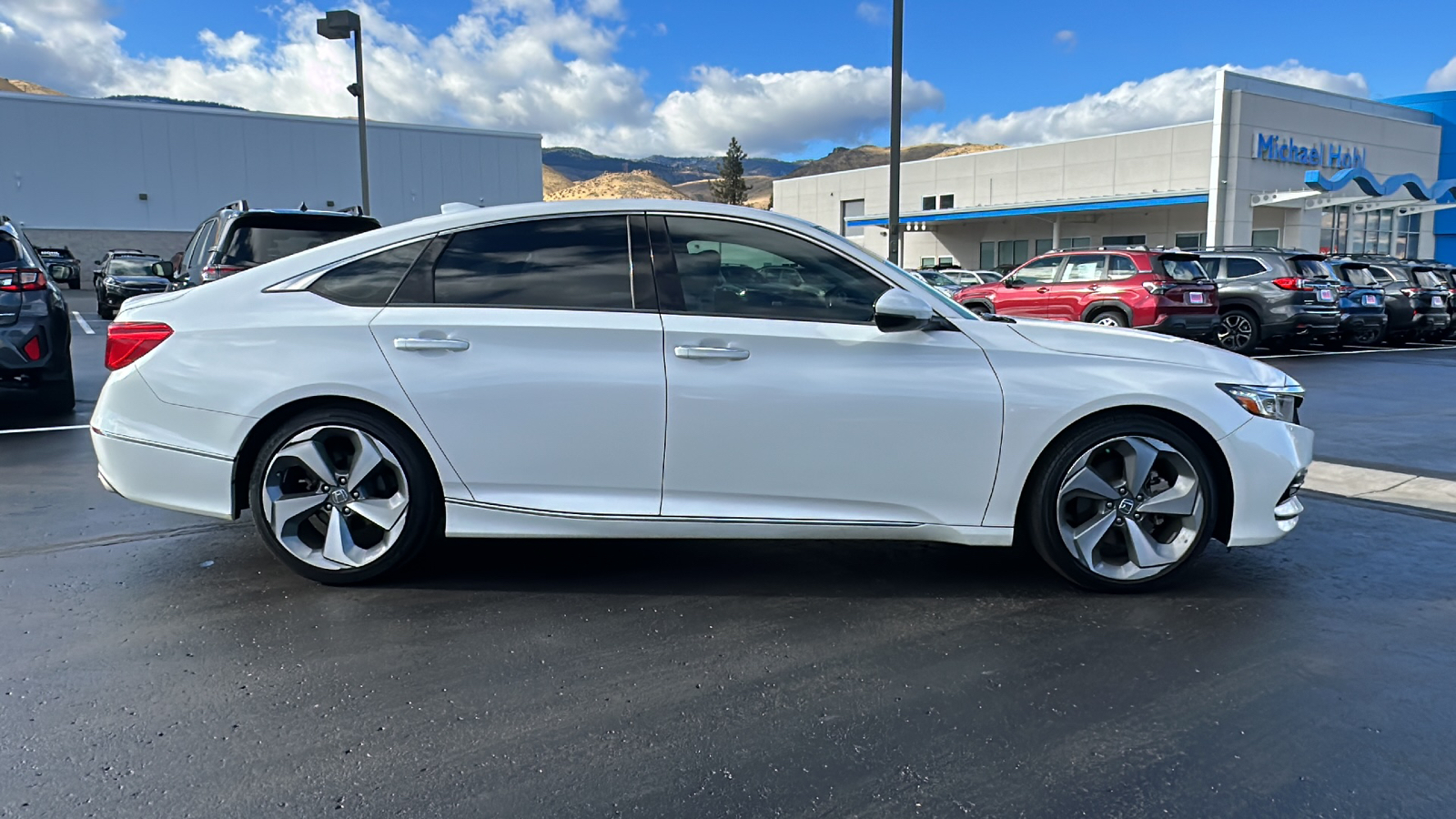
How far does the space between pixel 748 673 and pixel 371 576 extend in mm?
1679

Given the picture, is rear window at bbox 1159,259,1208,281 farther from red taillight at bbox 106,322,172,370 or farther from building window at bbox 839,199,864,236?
building window at bbox 839,199,864,236

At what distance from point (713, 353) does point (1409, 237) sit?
49659 millimetres

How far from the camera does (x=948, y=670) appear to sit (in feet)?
10.8

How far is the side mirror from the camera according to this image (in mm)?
3727

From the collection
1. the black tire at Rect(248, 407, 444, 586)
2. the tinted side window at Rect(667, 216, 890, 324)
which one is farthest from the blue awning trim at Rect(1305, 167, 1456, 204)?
the black tire at Rect(248, 407, 444, 586)

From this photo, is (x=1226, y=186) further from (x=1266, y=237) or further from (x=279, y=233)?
(x=279, y=233)

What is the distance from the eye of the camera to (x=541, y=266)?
4.01m

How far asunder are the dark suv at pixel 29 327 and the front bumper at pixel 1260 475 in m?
7.95

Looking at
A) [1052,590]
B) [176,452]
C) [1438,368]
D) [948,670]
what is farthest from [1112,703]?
[1438,368]

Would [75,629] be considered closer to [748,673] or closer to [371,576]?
[371,576]

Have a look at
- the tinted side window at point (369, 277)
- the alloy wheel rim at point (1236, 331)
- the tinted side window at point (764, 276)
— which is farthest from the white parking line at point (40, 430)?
the alloy wheel rim at point (1236, 331)

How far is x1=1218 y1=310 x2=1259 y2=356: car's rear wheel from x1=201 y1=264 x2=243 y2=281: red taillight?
1455 centimetres

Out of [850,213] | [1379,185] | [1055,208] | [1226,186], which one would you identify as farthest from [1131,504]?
[850,213]

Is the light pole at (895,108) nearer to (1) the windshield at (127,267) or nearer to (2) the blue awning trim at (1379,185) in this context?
(1) the windshield at (127,267)
